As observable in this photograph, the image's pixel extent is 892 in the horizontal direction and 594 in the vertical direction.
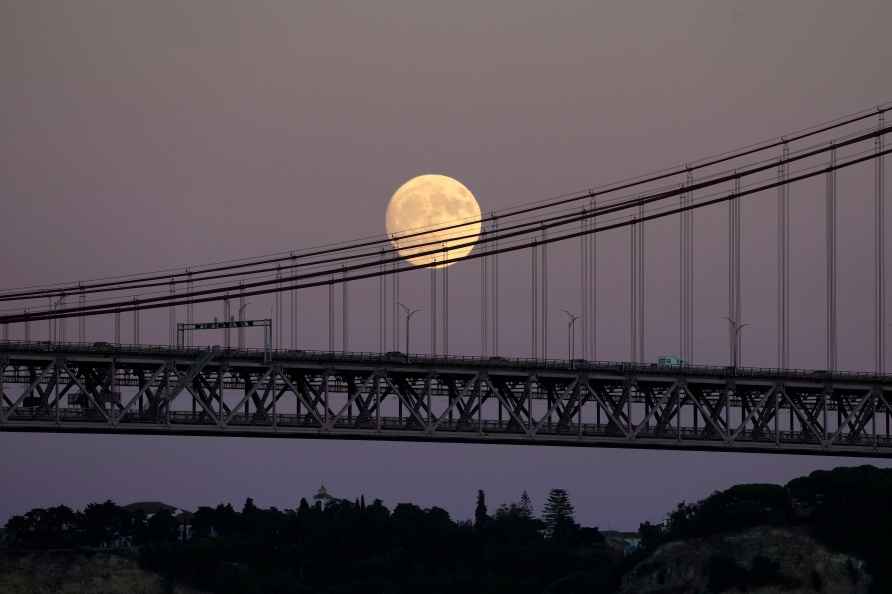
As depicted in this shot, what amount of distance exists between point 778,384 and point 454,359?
25.5 m

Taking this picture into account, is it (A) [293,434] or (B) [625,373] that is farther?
(B) [625,373]

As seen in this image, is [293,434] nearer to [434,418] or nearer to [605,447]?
[434,418]

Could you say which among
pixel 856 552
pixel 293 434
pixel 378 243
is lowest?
pixel 856 552

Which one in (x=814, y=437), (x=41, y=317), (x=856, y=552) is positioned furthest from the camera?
(x=856, y=552)

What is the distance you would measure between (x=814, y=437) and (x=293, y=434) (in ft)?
133

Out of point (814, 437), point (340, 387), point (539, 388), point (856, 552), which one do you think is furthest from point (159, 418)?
point (856, 552)

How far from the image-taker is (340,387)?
474 ft

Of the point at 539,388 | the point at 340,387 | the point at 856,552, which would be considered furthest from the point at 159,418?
the point at 856,552

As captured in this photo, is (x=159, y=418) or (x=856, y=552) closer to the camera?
(x=159, y=418)

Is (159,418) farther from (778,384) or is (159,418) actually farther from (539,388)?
(778,384)

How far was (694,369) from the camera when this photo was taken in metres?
151

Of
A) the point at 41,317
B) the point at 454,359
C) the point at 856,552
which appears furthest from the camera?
the point at 856,552

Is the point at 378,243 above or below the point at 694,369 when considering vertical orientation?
above

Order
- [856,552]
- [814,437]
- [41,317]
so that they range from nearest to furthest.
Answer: [41,317] < [814,437] < [856,552]
